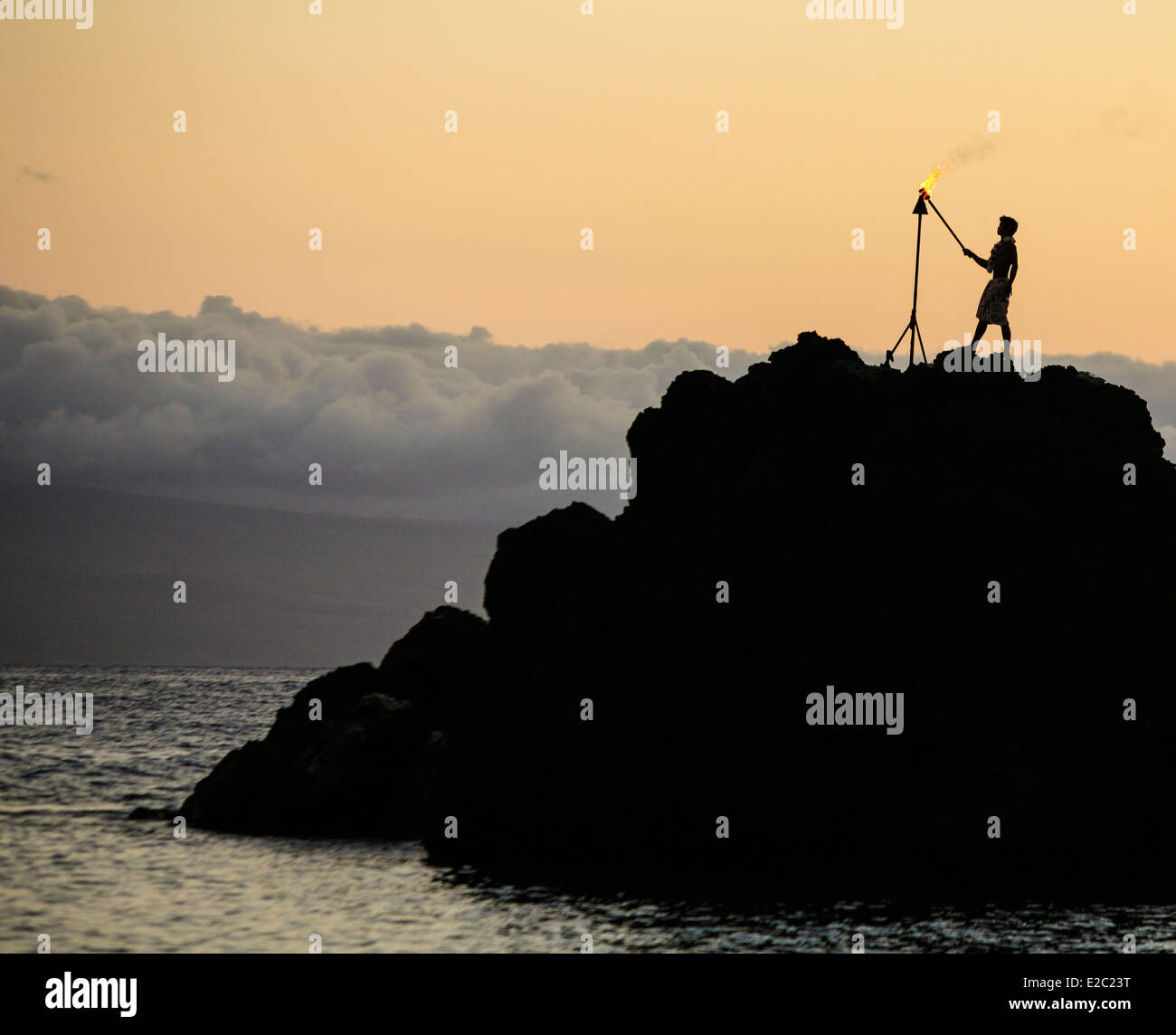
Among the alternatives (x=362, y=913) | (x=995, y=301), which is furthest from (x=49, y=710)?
(x=995, y=301)

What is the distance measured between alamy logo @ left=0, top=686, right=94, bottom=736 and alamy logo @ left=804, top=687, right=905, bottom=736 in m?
71.4

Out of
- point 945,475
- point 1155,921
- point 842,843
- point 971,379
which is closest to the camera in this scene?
point 1155,921

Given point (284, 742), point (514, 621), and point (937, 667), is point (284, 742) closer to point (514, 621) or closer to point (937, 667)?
point (514, 621)

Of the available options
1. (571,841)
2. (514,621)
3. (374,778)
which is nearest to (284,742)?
(374,778)

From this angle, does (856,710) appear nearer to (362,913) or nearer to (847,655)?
(847,655)

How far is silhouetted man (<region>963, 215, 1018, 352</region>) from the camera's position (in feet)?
122

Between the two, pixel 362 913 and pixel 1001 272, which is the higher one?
pixel 1001 272

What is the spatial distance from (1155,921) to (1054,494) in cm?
1136

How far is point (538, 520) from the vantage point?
138 ft

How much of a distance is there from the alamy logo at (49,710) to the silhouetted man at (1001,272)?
74684 mm
